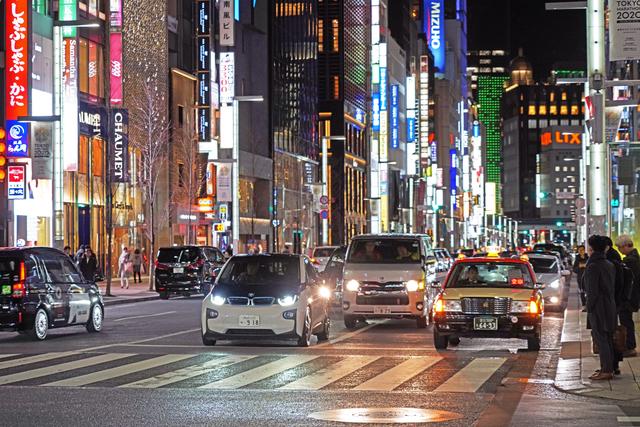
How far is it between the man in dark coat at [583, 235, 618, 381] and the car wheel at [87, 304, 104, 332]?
13.3 metres

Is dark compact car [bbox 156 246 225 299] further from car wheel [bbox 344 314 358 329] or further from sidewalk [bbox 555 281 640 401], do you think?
sidewalk [bbox 555 281 640 401]

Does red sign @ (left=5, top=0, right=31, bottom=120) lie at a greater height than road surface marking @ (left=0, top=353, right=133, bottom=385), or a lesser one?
greater

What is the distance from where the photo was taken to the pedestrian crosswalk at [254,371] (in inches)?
636

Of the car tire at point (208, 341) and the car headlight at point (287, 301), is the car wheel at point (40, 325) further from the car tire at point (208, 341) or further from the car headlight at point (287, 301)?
the car headlight at point (287, 301)

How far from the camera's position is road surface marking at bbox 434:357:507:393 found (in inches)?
625

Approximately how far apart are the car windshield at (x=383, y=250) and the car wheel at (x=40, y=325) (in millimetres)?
7221

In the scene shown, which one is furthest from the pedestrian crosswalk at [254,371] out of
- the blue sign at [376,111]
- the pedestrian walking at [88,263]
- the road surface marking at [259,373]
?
the blue sign at [376,111]

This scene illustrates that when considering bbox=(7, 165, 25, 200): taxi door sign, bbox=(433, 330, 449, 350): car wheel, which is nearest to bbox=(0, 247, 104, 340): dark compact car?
bbox=(433, 330, 449, 350): car wheel

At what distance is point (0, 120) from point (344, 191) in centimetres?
6783

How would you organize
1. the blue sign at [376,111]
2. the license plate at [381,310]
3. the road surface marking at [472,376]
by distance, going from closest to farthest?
the road surface marking at [472,376], the license plate at [381,310], the blue sign at [376,111]

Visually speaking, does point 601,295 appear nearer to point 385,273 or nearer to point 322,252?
point 385,273

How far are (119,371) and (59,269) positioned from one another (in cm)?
835

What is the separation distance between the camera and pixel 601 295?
15.7 meters

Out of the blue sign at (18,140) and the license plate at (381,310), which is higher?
the blue sign at (18,140)
